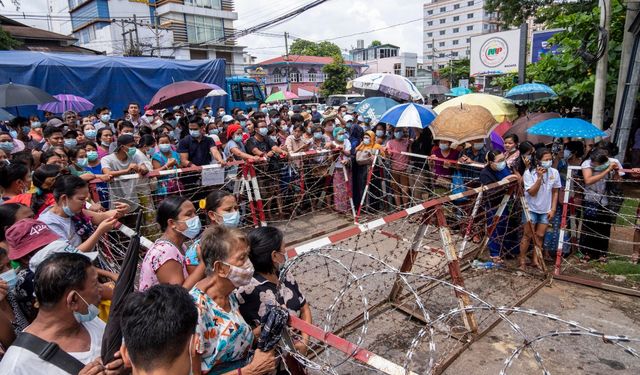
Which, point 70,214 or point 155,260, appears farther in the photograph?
point 70,214

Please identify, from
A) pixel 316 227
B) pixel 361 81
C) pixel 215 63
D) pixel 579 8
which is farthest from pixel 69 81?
pixel 579 8

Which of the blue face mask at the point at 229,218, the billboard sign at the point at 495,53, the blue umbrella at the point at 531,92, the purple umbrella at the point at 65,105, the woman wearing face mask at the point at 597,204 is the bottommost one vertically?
the woman wearing face mask at the point at 597,204

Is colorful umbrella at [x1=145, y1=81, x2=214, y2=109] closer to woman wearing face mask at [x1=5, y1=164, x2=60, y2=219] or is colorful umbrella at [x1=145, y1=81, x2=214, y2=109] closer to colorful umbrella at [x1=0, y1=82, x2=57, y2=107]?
colorful umbrella at [x1=0, y1=82, x2=57, y2=107]

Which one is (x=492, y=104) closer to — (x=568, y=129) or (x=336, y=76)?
(x=568, y=129)

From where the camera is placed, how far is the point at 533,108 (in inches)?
404

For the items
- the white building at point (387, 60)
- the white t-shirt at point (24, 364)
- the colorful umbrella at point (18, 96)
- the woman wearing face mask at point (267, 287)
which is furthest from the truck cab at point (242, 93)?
the white building at point (387, 60)

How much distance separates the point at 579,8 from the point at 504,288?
37.3ft

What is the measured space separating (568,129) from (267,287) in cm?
516

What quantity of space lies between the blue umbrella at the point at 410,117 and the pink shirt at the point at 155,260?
5069mm

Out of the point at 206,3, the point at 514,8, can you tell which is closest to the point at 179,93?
the point at 514,8

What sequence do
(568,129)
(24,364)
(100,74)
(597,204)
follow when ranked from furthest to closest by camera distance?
(100,74)
(568,129)
(597,204)
(24,364)

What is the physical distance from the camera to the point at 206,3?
144 ft

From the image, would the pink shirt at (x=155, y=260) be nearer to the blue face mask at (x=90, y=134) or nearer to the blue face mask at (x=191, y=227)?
the blue face mask at (x=191, y=227)

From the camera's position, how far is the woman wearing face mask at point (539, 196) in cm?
486
